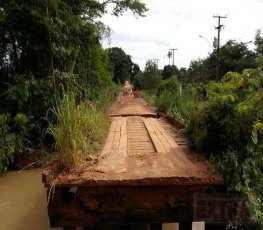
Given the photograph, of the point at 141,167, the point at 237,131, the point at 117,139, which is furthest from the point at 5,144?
the point at 237,131

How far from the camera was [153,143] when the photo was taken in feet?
15.1

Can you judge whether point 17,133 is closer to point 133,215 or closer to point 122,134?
point 122,134

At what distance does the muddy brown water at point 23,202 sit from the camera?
4.85 metres

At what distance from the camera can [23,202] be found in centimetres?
586

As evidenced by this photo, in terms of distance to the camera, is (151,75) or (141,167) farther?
(151,75)

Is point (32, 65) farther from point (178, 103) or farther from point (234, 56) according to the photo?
point (234, 56)

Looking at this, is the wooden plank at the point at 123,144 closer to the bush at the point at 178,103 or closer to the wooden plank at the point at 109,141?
the wooden plank at the point at 109,141

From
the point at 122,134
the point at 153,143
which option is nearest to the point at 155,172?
the point at 153,143

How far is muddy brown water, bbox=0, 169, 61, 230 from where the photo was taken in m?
4.85

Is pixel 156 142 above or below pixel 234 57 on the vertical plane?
below

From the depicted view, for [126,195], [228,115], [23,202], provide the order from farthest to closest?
1. [23,202]
2. [228,115]
3. [126,195]

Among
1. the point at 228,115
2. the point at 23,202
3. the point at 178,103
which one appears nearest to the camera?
the point at 228,115

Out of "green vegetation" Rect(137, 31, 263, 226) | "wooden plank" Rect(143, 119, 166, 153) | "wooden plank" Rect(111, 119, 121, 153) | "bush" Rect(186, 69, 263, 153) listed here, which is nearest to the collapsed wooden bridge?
"green vegetation" Rect(137, 31, 263, 226)

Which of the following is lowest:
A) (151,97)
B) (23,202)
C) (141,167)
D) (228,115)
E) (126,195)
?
(23,202)
